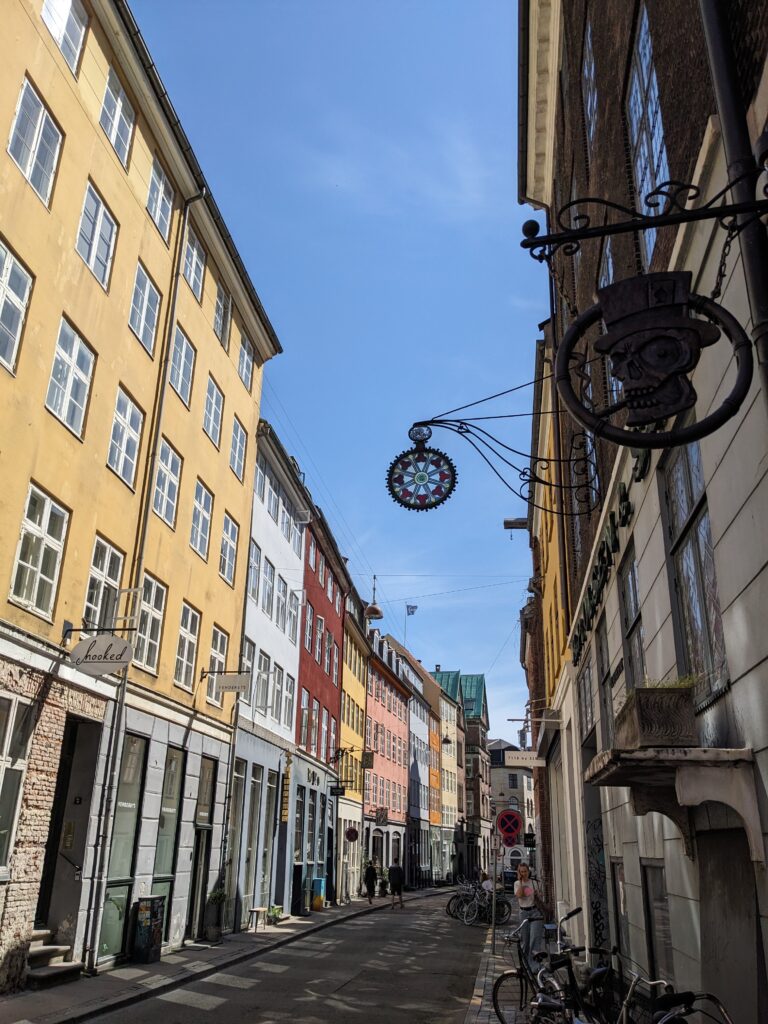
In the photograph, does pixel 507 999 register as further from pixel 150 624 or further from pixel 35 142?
pixel 35 142

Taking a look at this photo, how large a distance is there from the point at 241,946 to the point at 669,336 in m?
18.0

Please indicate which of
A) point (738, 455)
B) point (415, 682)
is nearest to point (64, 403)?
point (738, 455)

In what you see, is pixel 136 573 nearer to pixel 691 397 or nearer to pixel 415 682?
pixel 691 397

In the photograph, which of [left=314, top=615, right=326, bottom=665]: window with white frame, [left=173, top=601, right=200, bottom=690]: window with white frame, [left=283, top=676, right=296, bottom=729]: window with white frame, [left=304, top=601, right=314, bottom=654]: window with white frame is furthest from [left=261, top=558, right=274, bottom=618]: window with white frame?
[left=314, top=615, right=326, bottom=665]: window with white frame

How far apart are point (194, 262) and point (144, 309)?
3803 mm

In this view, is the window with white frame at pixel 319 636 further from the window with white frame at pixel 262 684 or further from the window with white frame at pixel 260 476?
the window with white frame at pixel 260 476

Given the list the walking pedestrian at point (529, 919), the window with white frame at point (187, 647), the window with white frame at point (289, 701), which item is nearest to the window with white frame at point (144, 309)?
the window with white frame at point (187, 647)

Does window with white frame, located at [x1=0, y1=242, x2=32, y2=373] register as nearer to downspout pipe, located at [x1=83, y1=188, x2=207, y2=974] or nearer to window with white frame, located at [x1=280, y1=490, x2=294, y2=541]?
downspout pipe, located at [x1=83, y1=188, x2=207, y2=974]

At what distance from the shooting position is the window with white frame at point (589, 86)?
12148 mm

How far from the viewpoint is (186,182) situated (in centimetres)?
1966

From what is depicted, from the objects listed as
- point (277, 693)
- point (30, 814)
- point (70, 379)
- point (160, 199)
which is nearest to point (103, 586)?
point (70, 379)

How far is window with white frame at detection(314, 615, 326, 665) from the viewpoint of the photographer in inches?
1330

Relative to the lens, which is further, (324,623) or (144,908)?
(324,623)

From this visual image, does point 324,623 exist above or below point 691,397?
above
